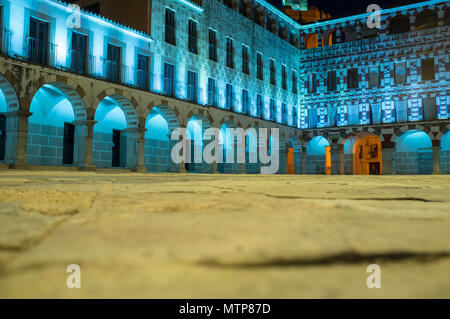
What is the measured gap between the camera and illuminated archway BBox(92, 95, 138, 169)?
631 inches

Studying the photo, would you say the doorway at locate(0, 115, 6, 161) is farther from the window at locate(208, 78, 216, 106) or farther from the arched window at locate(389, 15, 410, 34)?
the arched window at locate(389, 15, 410, 34)

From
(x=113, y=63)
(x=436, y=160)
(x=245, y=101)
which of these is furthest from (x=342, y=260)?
(x=436, y=160)

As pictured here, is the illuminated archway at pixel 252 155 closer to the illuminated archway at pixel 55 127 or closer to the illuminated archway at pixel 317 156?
the illuminated archway at pixel 317 156

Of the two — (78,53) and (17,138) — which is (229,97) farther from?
(17,138)

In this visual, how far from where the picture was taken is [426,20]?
81.8 feet

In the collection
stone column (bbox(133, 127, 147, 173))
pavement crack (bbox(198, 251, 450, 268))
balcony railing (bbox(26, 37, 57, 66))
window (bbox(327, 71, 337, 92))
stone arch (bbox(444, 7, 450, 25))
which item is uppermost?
stone arch (bbox(444, 7, 450, 25))

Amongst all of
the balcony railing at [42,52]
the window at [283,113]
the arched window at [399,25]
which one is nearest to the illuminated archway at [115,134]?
the balcony railing at [42,52]

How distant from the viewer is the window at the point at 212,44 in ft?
68.8

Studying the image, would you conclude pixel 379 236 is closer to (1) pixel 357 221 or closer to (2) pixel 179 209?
(1) pixel 357 221

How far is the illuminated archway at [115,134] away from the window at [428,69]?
62.4 feet

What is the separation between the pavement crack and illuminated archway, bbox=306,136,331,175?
90.1 ft

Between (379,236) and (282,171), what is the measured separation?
24.8 m

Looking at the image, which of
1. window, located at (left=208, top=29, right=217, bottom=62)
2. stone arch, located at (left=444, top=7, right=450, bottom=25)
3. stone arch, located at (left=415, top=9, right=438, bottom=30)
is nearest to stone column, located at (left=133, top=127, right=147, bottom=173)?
window, located at (left=208, top=29, right=217, bottom=62)

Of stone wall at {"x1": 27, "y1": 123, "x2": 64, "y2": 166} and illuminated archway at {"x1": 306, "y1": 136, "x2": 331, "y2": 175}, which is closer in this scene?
stone wall at {"x1": 27, "y1": 123, "x2": 64, "y2": 166}
